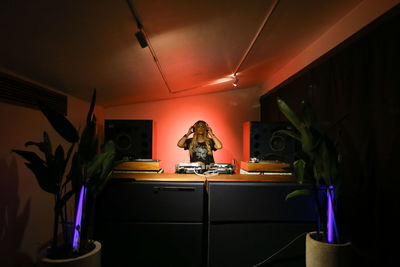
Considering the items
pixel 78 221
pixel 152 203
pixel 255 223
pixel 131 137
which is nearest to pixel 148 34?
pixel 131 137

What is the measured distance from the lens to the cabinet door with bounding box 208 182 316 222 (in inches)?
65.2

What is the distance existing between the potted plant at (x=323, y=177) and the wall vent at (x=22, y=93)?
182 cm

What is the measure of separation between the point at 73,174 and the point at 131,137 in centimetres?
102

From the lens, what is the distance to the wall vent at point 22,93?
5.78ft

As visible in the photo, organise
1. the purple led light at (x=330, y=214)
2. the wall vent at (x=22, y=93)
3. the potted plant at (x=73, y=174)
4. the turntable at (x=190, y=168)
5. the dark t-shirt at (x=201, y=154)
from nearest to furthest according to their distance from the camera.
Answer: the potted plant at (x=73, y=174) → the purple led light at (x=330, y=214) → the wall vent at (x=22, y=93) → the turntable at (x=190, y=168) → the dark t-shirt at (x=201, y=154)

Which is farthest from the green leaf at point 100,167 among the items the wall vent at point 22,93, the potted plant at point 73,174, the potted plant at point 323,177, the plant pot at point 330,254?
the plant pot at point 330,254

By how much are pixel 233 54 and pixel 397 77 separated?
1653 mm

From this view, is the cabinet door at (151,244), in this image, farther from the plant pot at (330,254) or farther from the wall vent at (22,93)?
the wall vent at (22,93)

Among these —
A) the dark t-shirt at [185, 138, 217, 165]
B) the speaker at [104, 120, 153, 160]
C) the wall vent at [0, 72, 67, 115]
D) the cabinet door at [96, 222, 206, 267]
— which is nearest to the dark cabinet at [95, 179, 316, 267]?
the cabinet door at [96, 222, 206, 267]

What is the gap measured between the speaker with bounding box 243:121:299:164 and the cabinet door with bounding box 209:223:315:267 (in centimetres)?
85

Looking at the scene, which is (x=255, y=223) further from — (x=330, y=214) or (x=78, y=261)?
(x=78, y=261)

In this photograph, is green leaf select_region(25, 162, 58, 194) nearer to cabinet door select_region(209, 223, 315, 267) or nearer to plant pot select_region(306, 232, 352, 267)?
cabinet door select_region(209, 223, 315, 267)

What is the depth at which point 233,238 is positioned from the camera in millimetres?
1642

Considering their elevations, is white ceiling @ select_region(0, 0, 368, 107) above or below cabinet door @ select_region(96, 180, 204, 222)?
above
